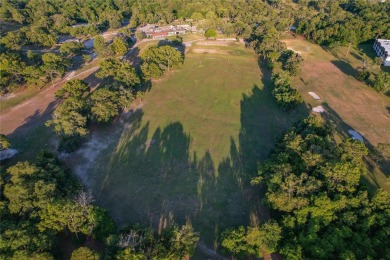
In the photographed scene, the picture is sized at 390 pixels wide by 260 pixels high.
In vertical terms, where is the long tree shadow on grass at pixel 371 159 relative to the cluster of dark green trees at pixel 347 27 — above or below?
below

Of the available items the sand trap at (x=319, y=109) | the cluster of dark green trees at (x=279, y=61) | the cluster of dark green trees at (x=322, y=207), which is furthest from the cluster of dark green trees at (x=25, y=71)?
the sand trap at (x=319, y=109)

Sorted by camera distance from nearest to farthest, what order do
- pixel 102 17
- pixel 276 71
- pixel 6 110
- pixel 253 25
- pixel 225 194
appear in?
pixel 225 194, pixel 6 110, pixel 276 71, pixel 253 25, pixel 102 17

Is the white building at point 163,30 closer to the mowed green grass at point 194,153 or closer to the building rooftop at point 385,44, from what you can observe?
the mowed green grass at point 194,153

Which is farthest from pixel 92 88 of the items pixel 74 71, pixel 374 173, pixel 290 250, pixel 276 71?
pixel 374 173

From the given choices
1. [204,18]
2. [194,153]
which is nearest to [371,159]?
[194,153]

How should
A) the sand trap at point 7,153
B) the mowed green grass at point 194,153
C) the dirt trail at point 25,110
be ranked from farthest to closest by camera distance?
the dirt trail at point 25,110 → the sand trap at point 7,153 → the mowed green grass at point 194,153

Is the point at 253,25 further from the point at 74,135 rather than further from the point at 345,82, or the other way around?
the point at 74,135

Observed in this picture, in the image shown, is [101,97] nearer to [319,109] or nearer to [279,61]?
[319,109]
